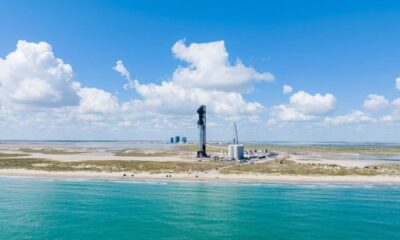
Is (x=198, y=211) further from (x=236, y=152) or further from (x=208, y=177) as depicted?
(x=236, y=152)

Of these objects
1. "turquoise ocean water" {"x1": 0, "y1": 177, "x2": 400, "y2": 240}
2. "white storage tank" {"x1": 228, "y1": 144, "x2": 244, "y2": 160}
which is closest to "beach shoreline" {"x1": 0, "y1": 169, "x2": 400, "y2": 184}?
"turquoise ocean water" {"x1": 0, "y1": 177, "x2": 400, "y2": 240}

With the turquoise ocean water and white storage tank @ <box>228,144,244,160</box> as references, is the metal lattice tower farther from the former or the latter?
the turquoise ocean water

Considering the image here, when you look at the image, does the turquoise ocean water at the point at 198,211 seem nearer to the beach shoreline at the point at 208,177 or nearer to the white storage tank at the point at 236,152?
the beach shoreline at the point at 208,177

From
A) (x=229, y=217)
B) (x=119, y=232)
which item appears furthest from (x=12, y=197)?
(x=229, y=217)

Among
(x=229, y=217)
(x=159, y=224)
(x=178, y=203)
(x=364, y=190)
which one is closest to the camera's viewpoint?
(x=159, y=224)

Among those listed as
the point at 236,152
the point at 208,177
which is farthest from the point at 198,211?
the point at 236,152

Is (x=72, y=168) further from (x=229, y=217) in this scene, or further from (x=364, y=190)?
(x=364, y=190)
